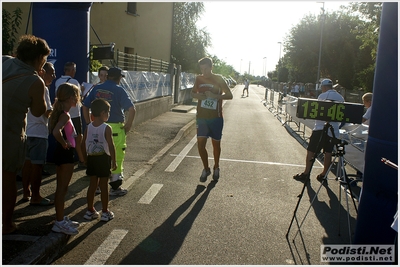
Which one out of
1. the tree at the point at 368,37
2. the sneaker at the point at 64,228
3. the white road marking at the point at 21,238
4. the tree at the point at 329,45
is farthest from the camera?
the tree at the point at 329,45

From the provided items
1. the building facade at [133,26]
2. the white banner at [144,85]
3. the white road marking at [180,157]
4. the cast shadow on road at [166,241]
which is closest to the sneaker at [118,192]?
the cast shadow on road at [166,241]

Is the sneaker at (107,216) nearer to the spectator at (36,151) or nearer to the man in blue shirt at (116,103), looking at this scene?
the spectator at (36,151)

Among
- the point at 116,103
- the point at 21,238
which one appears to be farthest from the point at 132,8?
the point at 21,238

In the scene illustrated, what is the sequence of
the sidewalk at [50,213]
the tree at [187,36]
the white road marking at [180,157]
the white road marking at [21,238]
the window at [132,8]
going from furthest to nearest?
the tree at [187,36], the window at [132,8], the white road marking at [180,157], the white road marking at [21,238], the sidewalk at [50,213]

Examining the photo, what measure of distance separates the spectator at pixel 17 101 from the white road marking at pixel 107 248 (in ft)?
3.12

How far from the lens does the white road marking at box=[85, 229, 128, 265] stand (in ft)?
13.5

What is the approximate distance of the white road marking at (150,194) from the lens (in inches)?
243

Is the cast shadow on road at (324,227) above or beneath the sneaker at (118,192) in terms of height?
beneath

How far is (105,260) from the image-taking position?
163 inches

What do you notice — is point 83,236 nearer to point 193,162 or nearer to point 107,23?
point 193,162

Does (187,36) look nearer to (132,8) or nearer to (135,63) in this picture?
(132,8)

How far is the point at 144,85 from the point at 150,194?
32.0 feet

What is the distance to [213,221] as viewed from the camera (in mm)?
5422

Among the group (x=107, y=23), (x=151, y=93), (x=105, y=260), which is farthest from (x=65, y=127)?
(x=107, y=23)
